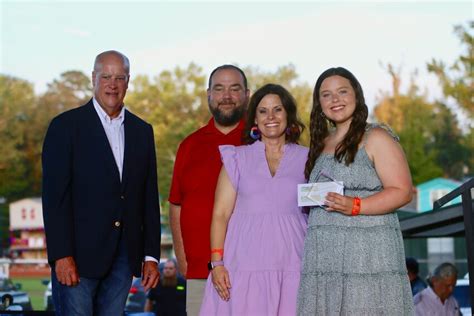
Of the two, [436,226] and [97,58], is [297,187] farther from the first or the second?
[436,226]

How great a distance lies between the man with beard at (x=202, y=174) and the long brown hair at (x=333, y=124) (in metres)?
1.04

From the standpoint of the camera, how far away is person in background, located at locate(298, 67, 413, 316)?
4812 millimetres

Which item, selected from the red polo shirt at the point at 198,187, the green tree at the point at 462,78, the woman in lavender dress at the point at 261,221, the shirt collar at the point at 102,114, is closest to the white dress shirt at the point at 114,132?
the shirt collar at the point at 102,114

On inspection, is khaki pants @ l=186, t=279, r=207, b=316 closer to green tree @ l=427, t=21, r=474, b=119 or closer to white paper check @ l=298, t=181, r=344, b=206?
white paper check @ l=298, t=181, r=344, b=206

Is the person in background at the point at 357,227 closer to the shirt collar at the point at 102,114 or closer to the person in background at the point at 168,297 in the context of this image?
the shirt collar at the point at 102,114

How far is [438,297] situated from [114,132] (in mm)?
6307

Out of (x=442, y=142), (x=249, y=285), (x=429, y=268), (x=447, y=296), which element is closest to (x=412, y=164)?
(x=442, y=142)

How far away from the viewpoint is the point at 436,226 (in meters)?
9.71

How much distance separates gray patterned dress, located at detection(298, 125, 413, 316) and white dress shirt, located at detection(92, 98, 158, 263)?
1081 mm

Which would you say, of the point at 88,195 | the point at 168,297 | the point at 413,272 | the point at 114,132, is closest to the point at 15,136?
the point at 168,297

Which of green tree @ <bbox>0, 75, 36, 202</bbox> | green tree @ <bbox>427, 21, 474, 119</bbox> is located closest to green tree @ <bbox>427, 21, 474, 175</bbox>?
green tree @ <bbox>427, 21, 474, 119</bbox>

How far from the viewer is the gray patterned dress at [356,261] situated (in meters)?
4.82

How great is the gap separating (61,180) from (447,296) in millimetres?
6728

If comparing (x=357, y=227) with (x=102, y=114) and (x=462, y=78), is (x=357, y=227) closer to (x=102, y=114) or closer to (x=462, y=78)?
(x=102, y=114)
